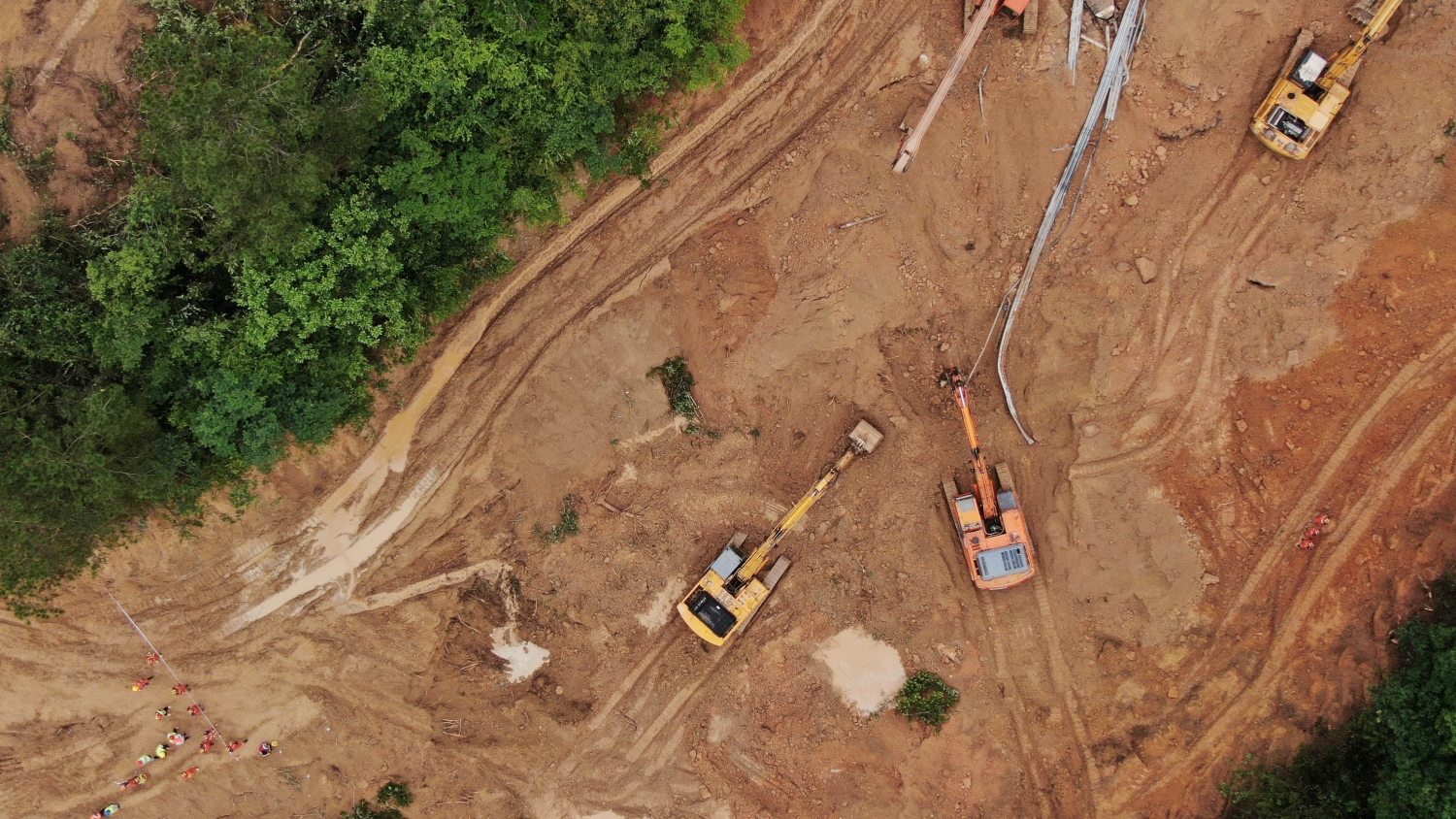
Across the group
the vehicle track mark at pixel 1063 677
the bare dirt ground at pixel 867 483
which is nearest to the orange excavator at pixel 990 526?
the vehicle track mark at pixel 1063 677

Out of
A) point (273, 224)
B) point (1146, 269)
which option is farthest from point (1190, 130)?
point (273, 224)

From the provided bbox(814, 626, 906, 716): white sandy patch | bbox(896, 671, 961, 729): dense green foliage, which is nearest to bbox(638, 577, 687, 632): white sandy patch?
bbox(814, 626, 906, 716): white sandy patch

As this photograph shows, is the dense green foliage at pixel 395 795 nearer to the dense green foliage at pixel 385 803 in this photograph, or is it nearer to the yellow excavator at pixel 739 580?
the dense green foliage at pixel 385 803

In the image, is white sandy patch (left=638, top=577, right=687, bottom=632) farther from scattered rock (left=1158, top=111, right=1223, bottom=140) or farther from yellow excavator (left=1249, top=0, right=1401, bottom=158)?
yellow excavator (left=1249, top=0, right=1401, bottom=158)

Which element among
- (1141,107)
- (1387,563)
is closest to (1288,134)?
(1141,107)

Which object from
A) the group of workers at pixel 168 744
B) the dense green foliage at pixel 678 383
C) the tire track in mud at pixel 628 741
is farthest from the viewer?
the tire track in mud at pixel 628 741
